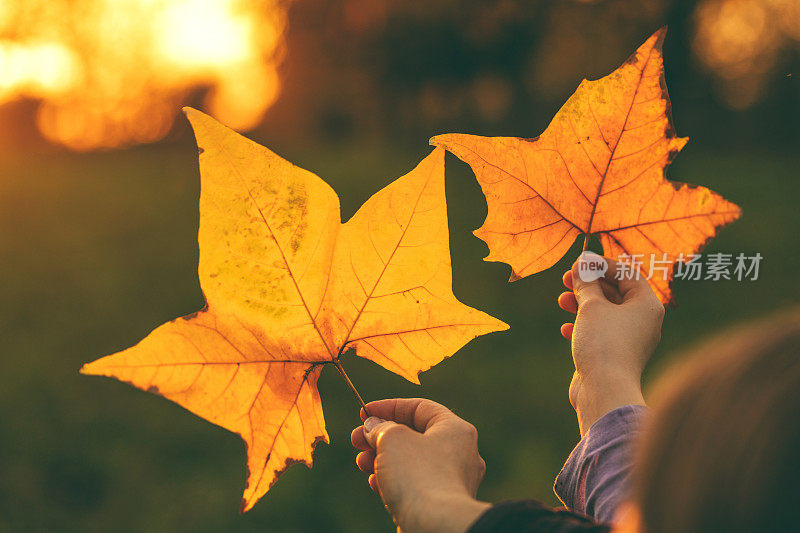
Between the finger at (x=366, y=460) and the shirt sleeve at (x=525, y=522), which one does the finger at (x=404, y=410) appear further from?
the shirt sleeve at (x=525, y=522)

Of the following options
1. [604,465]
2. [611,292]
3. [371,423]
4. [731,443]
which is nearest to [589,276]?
[611,292]

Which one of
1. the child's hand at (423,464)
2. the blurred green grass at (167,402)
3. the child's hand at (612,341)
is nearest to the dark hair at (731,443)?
the child's hand at (423,464)

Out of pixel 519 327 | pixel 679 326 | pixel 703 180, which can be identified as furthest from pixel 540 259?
pixel 703 180

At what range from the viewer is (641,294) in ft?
3.13

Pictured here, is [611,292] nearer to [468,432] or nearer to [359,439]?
[468,432]

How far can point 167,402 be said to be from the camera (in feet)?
8.24

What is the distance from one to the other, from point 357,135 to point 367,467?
17.5 ft

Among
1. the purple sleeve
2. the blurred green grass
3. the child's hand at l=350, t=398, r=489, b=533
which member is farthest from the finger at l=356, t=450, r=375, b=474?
the blurred green grass

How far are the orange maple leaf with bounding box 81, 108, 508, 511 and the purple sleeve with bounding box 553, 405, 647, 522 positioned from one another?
0.24m

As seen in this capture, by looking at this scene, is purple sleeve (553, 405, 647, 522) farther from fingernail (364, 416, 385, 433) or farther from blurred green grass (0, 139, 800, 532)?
blurred green grass (0, 139, 800, 532)

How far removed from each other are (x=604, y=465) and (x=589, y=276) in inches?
11.8

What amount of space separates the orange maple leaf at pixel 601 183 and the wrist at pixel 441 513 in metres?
0.38

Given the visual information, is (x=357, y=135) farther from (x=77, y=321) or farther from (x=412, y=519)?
(x=412, y=519)

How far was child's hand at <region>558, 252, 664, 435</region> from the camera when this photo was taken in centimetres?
92
